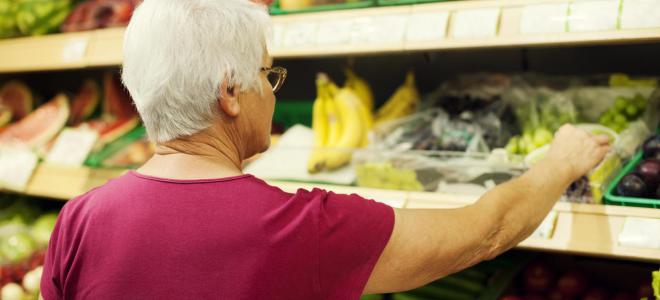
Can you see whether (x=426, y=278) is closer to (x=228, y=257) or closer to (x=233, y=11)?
(x=228, y=257)

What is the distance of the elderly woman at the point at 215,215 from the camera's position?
108 centimetres

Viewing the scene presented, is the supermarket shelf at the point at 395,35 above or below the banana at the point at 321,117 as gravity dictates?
A: above

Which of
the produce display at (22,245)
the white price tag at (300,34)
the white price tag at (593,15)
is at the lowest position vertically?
the produce display at (22,245)

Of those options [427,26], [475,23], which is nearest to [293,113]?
[427,26]

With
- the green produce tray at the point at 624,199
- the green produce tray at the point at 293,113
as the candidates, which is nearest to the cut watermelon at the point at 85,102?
the green produce tray at the point at 293,113

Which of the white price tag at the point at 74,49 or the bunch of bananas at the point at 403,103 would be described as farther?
the white price tag at the point at 74,49

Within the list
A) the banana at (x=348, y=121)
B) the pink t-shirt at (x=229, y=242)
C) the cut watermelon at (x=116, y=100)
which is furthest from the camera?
the cut watermelon at (x=116, y=100)

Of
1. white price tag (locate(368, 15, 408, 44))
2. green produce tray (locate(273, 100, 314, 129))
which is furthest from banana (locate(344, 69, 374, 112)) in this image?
white price tag (locate(368, 15, 408, 44))

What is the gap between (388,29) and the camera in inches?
74.1

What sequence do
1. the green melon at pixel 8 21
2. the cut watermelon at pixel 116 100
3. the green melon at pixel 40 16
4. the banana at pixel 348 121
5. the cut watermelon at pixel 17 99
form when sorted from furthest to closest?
the cut watermelon at pixel 17 99 → the cut watermelon at pixel 116 100 → the green melon at pixel 8 21 → the green melon at pixel 40 16 → the banana at pixel 348 121

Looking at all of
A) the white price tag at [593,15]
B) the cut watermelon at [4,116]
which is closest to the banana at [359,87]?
the white price tag at [593,15]

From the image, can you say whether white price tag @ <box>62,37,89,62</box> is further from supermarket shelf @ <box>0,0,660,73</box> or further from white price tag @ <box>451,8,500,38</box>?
white price tag @ <box>451,8,500,38</box>

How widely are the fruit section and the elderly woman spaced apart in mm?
165

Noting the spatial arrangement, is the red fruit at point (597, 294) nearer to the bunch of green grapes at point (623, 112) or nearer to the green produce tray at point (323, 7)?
the bunch of green grapes at point (623, 112)
